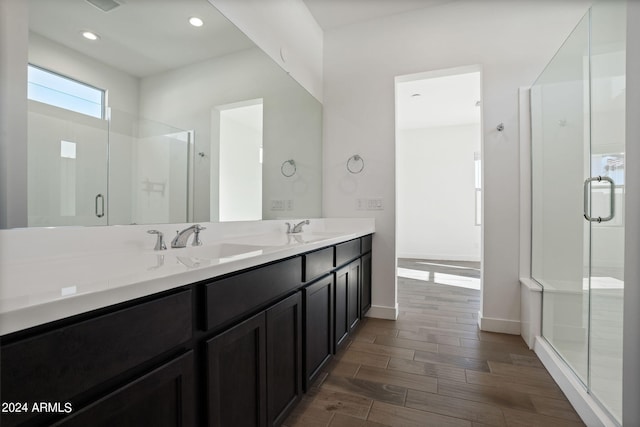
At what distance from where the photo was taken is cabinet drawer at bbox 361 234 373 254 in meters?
2.49

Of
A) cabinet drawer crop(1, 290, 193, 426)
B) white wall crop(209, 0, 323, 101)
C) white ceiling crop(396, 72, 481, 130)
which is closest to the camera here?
cabinet drawer crop(1, 290, 193, 426)

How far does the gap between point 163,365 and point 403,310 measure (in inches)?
104

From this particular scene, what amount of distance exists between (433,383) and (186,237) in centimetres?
158

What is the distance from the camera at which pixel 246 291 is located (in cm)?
101

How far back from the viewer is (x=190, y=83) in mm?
1446

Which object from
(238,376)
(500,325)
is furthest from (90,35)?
(500,325)

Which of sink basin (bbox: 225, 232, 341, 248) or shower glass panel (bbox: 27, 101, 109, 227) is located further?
sink basin (bbox: 225, 232, 341, 248)

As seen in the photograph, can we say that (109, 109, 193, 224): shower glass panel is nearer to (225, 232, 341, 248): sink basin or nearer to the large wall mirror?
the large wall mirror

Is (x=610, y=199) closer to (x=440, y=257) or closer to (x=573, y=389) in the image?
(x=573, y=389)

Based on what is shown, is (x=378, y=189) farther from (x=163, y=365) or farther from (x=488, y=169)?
(x=163, y=365)

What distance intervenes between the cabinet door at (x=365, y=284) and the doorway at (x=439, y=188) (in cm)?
277

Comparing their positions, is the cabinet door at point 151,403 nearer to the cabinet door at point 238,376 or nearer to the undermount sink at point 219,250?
the cabinet door at point 238,376

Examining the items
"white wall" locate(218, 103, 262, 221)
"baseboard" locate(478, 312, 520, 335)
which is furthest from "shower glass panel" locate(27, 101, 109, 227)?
"baseboard" locate(478, 312, 520, 335)

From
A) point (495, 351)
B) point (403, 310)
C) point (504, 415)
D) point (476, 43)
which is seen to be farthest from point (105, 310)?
point (476, 43)
